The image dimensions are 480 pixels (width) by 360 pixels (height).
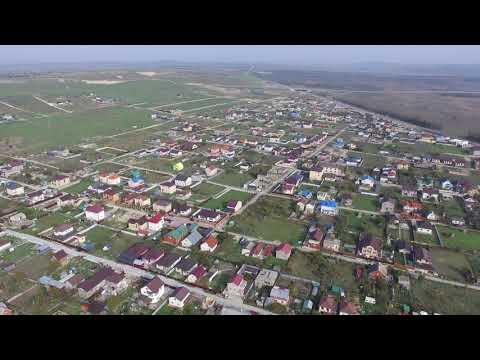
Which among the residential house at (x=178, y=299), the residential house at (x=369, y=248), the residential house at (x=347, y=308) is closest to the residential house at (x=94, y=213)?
the residential house at (x=178, y=299)

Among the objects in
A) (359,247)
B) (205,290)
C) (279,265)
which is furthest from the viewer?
(359,247)

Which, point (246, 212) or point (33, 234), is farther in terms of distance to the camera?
point (246, 212)

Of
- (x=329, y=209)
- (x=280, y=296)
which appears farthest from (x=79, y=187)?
(x=329, y=209)

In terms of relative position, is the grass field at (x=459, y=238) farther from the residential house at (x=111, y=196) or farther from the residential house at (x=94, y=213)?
the residential house at (x=111, y=196)

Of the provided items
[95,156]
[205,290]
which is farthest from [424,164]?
[95,156]

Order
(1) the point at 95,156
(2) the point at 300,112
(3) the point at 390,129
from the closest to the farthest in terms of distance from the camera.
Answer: (1) the point at 95,156, (3) the point at 390,129, (2) the point at 300,112

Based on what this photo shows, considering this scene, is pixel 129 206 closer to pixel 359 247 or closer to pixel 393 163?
pixel 359 247

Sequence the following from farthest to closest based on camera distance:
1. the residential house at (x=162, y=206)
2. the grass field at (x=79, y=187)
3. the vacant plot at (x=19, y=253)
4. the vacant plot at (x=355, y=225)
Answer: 1. the grass field at (x=79, y=187)
2. the residential house at (x=162, y=206)
3. the vacant plot at (x=355, y=225)
4. the vacant plot at (x=19, y=253)
